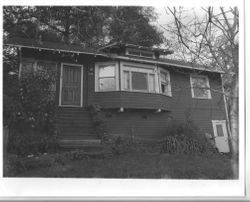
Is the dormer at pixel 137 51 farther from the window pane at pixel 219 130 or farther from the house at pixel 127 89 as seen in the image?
the window pane at pixel 219 130

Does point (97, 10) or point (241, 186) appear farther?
point (97, 10)

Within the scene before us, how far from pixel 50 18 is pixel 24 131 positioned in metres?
1.66

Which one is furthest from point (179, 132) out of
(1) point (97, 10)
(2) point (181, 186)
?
(1) point (97, 10)

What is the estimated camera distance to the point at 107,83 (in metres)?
4.93

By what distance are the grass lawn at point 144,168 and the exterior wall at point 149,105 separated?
457 mm

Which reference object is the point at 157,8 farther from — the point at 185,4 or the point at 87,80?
the point at 87,80

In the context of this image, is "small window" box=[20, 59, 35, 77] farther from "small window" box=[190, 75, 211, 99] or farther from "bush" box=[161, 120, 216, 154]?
"small window" box=[190, 75, 211, 99]

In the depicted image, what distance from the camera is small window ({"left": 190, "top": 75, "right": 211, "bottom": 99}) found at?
466 centimetres

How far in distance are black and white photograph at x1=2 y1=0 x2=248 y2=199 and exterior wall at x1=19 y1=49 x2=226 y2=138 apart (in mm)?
16

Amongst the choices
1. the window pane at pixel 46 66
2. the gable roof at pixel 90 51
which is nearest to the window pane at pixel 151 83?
the gable roof at pixel 90 51

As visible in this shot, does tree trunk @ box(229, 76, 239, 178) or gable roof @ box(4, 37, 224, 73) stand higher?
gable roof @ box(4, 37, 224, 73)

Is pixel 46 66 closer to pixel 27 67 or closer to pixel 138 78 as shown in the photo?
pixel 27 67

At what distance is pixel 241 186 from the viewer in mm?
3326

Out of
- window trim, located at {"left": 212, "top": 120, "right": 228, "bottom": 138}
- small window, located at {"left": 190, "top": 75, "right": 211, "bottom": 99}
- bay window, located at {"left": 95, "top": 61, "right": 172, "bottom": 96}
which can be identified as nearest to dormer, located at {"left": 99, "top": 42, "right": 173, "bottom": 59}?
bay window, located at {"left": 95, "top": 61, "right": 172, "bottom": 96}
